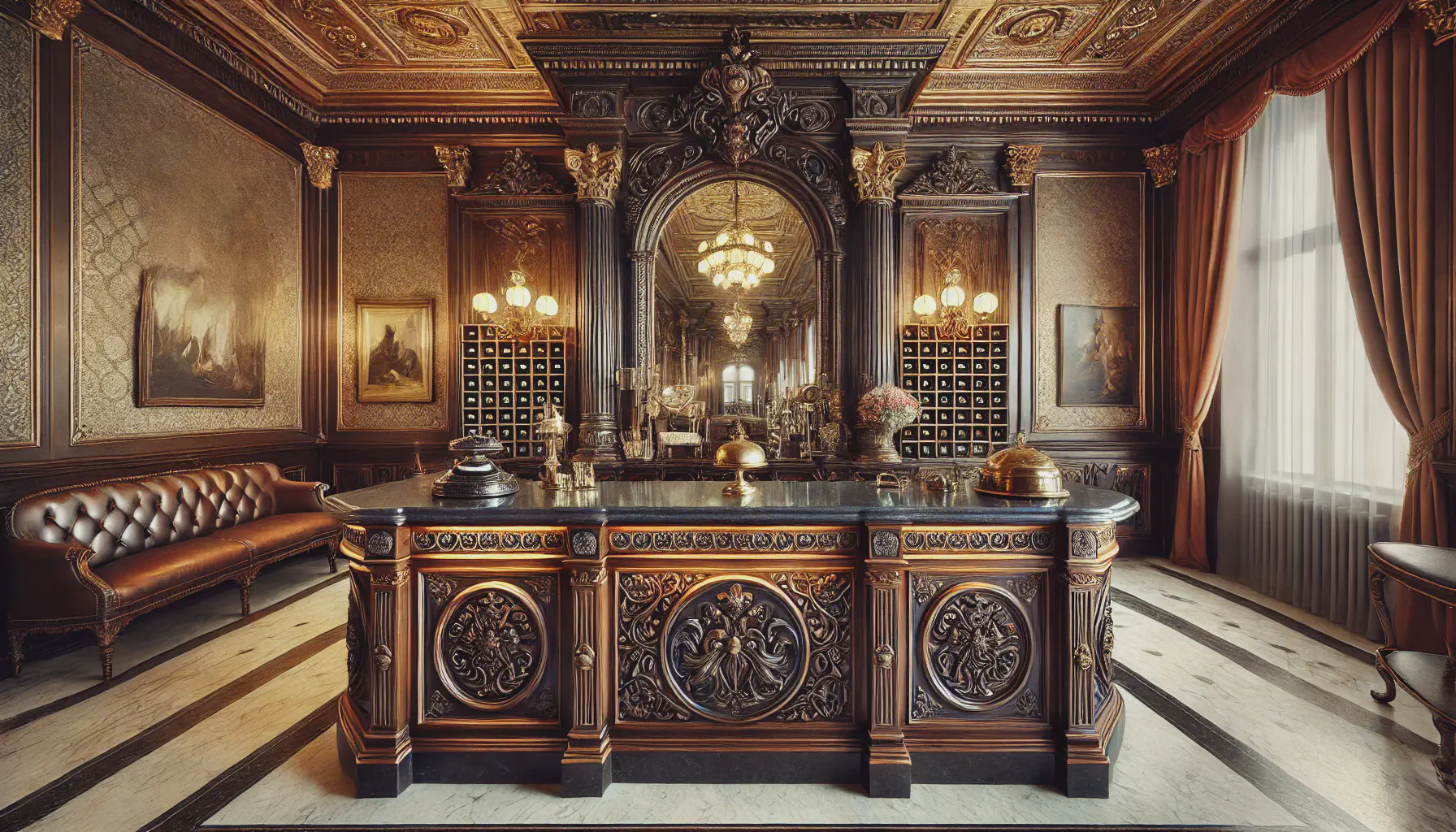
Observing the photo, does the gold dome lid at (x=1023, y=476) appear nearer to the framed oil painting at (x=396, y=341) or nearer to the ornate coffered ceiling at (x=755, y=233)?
the ornate coffered ceiling at (x=755, y=233)

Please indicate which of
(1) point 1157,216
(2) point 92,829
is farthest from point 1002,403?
(2) point 92,829

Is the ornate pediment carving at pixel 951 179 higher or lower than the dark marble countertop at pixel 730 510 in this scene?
higher

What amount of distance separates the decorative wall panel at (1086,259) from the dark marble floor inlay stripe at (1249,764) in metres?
3.83

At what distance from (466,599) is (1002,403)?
6.13m

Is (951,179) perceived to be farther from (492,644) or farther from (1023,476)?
(492,644)

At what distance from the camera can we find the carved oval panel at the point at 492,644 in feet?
8.70

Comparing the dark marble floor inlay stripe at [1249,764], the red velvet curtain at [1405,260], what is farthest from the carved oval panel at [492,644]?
the red velvet curtain at [1405,260]

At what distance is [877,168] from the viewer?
604 cm

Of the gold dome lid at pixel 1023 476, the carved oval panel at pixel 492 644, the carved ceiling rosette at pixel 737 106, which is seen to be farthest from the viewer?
the carved ceiling rosette at pixel 737 106

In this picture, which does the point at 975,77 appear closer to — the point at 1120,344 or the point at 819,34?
the point at 819,34

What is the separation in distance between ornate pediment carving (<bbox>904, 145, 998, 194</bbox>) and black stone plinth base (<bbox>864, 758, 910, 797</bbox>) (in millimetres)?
5976

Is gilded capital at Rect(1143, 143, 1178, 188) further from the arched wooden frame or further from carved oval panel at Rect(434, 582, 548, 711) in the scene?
carved oval panel at Rect(434, 582, 548, 711)

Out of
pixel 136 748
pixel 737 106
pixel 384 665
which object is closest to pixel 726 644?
pixel 384 665

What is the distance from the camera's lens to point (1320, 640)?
14.0ft
